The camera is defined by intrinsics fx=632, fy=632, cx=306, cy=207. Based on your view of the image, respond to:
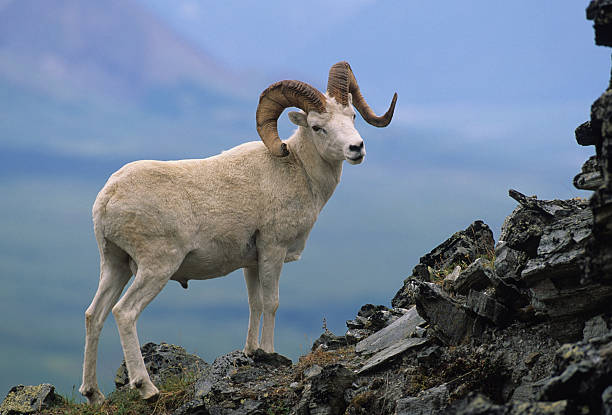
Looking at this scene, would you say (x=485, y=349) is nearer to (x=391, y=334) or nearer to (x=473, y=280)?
(x=473, y=280)

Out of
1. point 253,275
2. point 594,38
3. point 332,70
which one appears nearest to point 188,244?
point 253,275

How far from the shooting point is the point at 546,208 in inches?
424

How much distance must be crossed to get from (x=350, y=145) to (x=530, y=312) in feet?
13.3

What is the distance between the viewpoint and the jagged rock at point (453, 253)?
13.6 meters

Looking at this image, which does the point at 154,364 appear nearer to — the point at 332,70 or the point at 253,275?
the point at 253,275

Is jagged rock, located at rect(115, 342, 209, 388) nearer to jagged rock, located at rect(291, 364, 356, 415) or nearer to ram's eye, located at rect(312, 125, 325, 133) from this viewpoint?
jagged rock, located at rect(291, 364, 356, 415)

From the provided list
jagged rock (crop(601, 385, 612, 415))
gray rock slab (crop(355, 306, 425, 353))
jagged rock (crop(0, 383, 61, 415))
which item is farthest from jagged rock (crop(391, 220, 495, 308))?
jagged rock (crop(601, 385, 612, 415))

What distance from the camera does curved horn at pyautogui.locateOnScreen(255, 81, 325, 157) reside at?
38.1ft

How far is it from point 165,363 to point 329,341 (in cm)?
331

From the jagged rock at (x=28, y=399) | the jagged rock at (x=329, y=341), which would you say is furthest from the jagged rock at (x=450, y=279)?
the jagged rock at (x=28, y=399)

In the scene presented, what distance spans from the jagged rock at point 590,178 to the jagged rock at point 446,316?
2.65 metres

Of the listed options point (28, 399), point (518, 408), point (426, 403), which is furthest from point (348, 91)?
point (28, 399)

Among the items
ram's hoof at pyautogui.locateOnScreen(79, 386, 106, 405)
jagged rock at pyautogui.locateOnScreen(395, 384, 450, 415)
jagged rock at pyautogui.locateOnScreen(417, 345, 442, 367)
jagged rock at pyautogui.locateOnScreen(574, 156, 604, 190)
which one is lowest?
jagged rock at pyautogui.locateOnScreen(395, 384, 450, 415)

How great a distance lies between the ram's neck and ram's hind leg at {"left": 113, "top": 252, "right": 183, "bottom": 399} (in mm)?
3131
